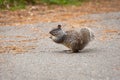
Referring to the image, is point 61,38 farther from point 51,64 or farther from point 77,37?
point 51,64

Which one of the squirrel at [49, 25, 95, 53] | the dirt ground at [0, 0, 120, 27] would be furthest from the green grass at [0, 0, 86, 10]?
the squirrel at [49, 25, 95, 53]

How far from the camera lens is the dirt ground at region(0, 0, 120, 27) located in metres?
16.9

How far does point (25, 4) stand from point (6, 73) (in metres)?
13.1

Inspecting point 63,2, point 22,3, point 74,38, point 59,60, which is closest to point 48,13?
point 22,3

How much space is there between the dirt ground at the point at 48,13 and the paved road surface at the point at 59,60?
258 cm

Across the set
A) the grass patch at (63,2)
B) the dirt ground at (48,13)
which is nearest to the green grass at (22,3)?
the grass patch at (63,2)

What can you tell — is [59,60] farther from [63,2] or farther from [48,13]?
[63,2]

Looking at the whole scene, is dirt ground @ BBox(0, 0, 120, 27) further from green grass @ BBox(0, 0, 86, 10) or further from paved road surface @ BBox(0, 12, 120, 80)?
paved road surface @ BBox(0, 12, 120, 80)

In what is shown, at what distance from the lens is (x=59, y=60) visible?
969cm

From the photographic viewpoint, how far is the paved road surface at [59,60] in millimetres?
8250

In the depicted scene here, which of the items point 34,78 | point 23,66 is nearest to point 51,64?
point 23,66

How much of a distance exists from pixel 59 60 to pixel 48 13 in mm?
9673

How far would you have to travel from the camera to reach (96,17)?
17953mm

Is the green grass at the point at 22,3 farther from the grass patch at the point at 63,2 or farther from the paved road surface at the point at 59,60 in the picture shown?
the paved road surface at the point at 59,60
